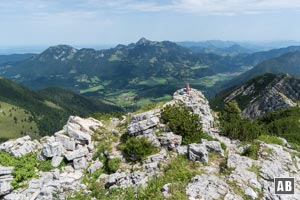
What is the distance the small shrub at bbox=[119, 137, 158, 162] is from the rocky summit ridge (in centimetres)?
68

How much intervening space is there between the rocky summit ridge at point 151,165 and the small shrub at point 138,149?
676 mm

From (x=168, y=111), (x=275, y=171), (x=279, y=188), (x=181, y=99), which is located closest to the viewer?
(x=279, y=188)

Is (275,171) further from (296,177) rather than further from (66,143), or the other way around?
(66,143)

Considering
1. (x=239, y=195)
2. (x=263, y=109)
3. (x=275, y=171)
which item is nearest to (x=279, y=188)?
(x=275, y=171)

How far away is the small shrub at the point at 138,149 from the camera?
31484mm

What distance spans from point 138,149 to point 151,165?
2.69 metres

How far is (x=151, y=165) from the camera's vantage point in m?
29.6

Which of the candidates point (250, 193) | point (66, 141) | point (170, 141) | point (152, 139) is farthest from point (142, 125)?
point (250, 193)

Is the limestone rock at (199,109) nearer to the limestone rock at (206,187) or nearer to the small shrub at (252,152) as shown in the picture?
the small shrub at (252,152)

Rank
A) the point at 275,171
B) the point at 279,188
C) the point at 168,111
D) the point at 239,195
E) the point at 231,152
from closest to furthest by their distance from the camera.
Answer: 1. the point at 239,195
2. the point at 279,188
3. the point at 275,171
4. the point at 231,152
5. the point at 168,111

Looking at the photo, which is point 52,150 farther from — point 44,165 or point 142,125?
point 142,125

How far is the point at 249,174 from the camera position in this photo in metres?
28.2

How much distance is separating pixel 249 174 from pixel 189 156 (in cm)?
583

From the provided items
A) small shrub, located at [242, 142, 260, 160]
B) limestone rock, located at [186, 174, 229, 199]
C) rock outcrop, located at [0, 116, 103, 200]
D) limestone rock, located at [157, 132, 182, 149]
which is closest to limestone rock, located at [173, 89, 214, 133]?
limestone rock, located at [157, 132, 182, 149]
